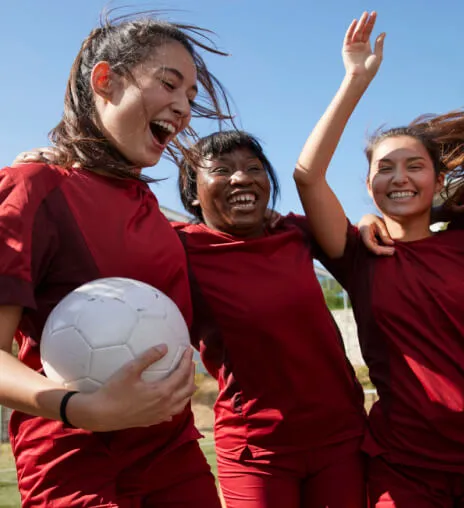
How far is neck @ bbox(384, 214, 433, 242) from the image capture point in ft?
10.9

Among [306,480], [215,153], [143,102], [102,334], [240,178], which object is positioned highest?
[143,102]

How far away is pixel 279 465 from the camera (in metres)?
3.04

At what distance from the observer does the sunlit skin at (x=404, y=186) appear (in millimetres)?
3281

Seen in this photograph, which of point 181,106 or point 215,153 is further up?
point 181,106

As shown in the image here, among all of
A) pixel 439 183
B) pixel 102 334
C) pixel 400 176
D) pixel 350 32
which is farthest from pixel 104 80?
pixel 439 183

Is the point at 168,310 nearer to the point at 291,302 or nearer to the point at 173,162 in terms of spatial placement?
the point at 291,302

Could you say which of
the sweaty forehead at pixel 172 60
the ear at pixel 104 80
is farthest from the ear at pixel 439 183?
the ear at pixel 104 80

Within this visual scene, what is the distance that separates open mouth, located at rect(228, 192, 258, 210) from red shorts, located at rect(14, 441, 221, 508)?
1.48 metres

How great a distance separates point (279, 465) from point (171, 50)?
2032mm

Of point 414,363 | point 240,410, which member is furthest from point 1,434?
point 414,363

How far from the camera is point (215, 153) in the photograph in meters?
3.58

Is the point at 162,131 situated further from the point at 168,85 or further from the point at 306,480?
the point at 306,480

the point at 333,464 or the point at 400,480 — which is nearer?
the point at 400,480

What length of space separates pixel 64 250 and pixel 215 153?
1.66m
